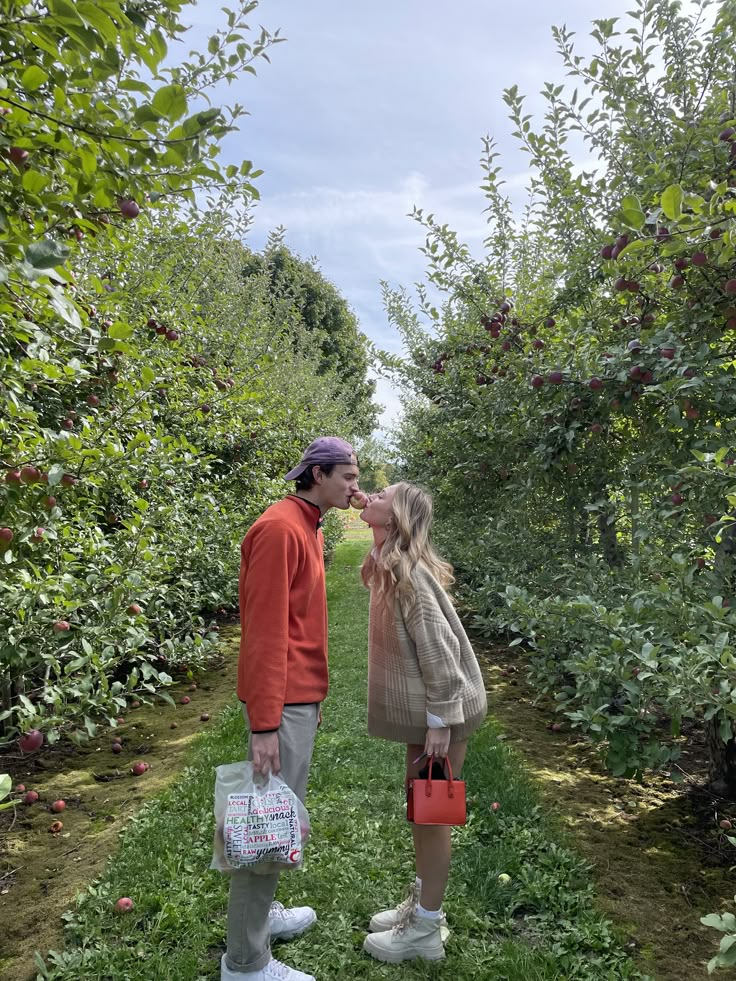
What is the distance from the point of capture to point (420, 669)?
2264 millimetres

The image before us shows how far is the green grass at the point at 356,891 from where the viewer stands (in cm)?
223

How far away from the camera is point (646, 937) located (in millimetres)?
2369

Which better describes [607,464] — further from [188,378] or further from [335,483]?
[188,378]

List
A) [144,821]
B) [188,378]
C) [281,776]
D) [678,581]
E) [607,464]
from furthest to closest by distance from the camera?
[188,378]
[607,464]
[144,821]
[678,581]
[281,776]

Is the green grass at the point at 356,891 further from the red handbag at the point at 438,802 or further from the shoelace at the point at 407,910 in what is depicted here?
the red handbag at the point at 438,802

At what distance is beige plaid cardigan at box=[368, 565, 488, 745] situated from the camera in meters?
2.20

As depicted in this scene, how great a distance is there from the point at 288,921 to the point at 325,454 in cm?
177

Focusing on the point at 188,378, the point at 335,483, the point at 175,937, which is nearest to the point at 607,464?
the point at 335,483

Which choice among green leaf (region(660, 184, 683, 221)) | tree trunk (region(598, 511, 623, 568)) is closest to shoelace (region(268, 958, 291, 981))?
green leaf (region(660, 184, 683, 221))

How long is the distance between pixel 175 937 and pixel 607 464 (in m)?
3.00

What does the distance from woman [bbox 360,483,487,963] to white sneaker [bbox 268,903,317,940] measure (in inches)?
10.2

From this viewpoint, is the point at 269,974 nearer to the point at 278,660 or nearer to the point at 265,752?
the point at 265,752

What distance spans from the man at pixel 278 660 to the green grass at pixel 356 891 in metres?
0.35

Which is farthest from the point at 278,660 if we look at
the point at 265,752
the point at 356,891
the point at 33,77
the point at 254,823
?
the point at 33,77
